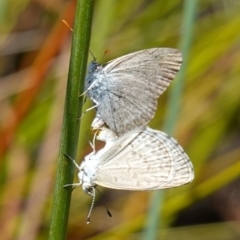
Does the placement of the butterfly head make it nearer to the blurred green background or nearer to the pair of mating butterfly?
the pair of mating butterfly

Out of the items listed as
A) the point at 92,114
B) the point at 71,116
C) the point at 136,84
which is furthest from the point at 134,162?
the point at 92,114

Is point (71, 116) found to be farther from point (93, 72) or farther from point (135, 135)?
point (93, 72)

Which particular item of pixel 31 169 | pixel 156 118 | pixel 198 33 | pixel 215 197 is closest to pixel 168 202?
pixel 156 118

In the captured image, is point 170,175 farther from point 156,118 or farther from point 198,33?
point 198,33

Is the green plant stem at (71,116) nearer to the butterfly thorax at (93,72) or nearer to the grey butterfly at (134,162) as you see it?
the grey butterfly at (134,162)

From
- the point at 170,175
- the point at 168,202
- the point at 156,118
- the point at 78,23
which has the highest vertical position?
the point at 78,23

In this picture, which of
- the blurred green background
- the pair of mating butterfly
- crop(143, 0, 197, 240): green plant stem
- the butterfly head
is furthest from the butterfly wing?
the blurred green background

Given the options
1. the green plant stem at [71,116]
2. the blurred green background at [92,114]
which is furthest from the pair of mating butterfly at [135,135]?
the blurred green background at [92,114]

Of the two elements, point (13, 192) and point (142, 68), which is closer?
point (142, 68)
